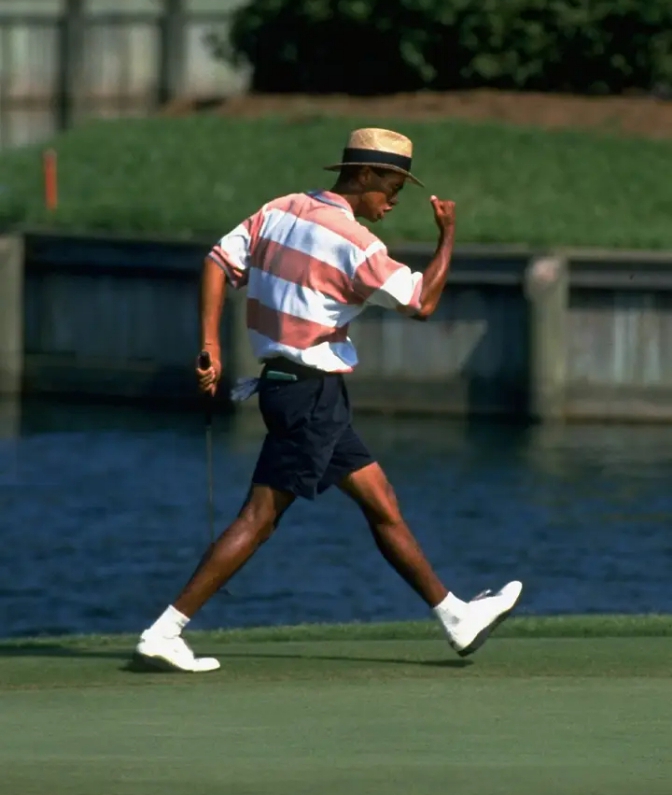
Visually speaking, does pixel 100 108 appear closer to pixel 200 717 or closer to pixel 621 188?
pixel 621 188

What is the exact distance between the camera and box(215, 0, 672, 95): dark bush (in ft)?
77.8

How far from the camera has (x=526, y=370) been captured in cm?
1725

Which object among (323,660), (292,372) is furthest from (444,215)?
(323,660)

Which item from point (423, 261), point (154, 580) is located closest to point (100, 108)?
point (423, 261)

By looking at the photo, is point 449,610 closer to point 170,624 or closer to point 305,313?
point 170,624

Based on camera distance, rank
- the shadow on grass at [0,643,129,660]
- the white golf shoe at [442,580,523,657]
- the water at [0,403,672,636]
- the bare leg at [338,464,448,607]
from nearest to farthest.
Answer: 1. the white golf shoe at [442,580,523,657]
2. the bare leg at [338,464,448,607]
3. the shadow on grass at [0,643,129,660]
4. the water at [0,403,672,636]

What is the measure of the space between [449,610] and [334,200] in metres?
1.23

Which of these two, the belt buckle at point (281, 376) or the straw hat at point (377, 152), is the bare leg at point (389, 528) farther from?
the straw hat at point (377, 152)

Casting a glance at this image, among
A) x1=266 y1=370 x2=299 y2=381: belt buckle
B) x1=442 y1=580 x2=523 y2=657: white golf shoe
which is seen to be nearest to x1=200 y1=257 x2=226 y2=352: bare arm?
x1=266 y1=370 x2=299 y2=381: belt buckle

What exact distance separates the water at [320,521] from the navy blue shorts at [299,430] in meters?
3.94

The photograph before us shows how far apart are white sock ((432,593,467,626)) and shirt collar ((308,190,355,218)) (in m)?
1.16

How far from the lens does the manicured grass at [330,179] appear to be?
19000mm

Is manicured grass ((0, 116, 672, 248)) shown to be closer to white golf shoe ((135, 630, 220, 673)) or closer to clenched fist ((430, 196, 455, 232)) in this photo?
clenched fist ((430, 196, 455, 232))

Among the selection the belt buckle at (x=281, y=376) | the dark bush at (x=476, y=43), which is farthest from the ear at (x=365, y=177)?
the dark bush at (x=476, y=43)
